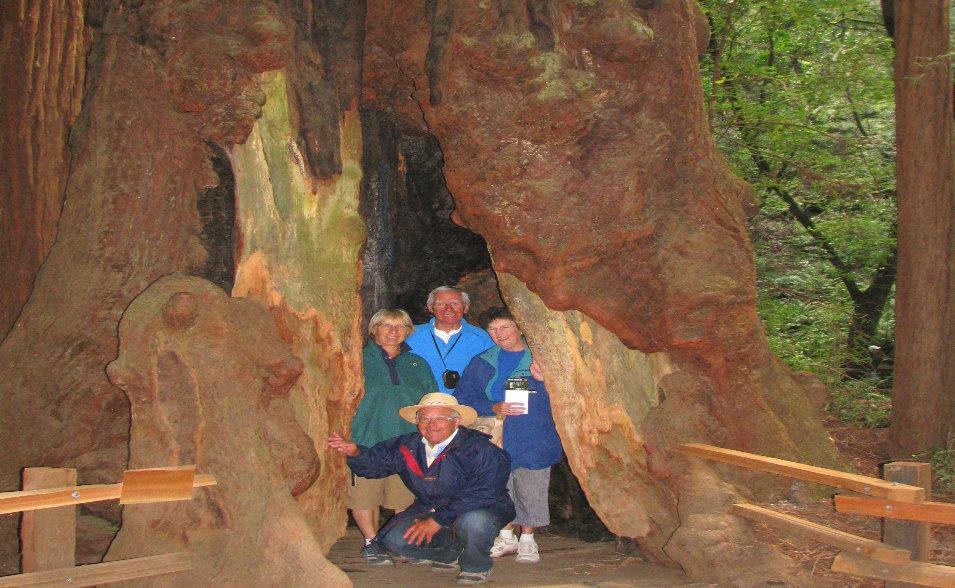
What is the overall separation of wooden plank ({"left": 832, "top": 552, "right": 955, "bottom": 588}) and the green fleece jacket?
3118 mm

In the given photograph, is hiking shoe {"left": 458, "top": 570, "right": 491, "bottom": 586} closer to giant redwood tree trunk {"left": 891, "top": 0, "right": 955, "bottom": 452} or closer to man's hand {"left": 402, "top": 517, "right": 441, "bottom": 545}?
man's hand {"left": 402, "top": 517, "right": 441, "bottom": 545}

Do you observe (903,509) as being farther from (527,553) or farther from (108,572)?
(108,572)

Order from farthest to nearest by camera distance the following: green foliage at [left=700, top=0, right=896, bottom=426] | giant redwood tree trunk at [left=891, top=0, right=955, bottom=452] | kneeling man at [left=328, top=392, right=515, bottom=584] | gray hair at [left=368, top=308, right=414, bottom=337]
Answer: green foliage at [left=700, top=0, right=896, bottom=426]
giant redwood tree trunk at [left=891, top=0, right=955, bottom=452]
gray hair at [left=368, top=308, right=414, bottom=337]
kneeling man at [left=328, top=392, right=515, bottom=584]

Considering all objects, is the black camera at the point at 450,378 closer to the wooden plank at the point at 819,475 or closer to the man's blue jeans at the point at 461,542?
the man's blue jeans at the point at 461,542

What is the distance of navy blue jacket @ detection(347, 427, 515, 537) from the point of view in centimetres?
538

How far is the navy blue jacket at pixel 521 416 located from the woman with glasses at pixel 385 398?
0.33 m

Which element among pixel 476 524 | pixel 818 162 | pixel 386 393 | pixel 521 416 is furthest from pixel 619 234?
pixel 818 162

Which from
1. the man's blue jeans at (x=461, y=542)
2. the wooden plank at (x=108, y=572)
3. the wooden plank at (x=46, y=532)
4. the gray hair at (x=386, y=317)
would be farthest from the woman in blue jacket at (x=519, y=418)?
the wooden plank at (x=46, y=532)

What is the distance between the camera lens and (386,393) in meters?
6.06

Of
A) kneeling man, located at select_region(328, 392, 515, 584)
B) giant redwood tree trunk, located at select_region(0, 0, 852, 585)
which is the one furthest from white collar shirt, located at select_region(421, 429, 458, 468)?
giant redwood tree trunk, located at select_region(0, 0, 852, 585)

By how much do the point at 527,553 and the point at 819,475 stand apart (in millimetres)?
2352

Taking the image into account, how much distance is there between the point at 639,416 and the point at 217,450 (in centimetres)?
306

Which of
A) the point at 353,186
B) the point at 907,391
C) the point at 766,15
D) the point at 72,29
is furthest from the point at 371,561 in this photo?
the point at 766,15

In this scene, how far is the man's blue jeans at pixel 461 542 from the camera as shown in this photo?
520 cm
